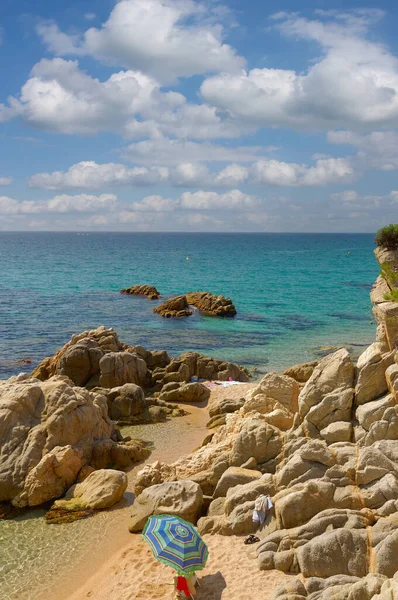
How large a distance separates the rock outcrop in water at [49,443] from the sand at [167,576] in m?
4.40

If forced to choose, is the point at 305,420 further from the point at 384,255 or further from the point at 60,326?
the point at 60,326

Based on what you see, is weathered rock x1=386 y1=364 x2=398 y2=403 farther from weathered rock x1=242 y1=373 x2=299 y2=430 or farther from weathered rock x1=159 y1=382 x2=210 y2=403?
weathered rock x1=159 y1=382 x2=210 y2=403

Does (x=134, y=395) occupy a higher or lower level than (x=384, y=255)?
lower

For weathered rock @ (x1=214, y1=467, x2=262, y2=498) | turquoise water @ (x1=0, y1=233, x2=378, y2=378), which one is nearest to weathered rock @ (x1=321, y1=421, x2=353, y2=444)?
weathered rock @ (x1=214, y1=467, x2=262, y2=498)

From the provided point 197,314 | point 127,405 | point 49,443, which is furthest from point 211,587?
point 197,314

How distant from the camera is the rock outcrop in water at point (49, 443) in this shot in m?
20.6

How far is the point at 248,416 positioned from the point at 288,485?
700 centimetres

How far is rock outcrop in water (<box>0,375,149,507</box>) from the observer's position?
20625 mm

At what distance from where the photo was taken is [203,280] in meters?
110

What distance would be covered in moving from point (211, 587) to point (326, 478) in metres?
4.29

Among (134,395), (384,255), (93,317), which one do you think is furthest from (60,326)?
(384,255)

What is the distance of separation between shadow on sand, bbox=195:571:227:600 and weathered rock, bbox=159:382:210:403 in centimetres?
1840

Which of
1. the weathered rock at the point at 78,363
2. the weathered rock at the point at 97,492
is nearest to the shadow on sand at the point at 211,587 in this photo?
the weathered rock at the point at 97,492

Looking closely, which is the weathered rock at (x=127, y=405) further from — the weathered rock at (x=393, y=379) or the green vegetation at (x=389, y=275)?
the weathered rock at (x=393, y=379)
